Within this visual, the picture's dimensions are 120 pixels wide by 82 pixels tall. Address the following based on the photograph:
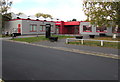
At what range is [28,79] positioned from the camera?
4742 mm

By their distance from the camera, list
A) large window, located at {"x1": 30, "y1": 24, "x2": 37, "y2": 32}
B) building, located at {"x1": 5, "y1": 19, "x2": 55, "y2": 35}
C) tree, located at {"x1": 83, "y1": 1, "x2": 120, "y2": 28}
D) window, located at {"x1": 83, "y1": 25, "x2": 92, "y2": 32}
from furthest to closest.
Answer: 1. window, located at {"x1": 83, "y1": 25, "x2": 92, "y2": 32}
2. large window, located at {"x1": 30, "y1": 24, "x2": 37, "y2": 32}
3. building, located at {"x1": 5, "y1": 19, "x2": 55, "y2": 35}
4. tree, located at {"x1": 83, "y1": 1, "x2": 120, "y2": 28}

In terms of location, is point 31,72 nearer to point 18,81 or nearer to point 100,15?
point 18,81

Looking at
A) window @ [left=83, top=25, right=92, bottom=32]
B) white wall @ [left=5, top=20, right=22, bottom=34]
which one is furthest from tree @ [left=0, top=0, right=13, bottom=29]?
window @ [left=83, top=25, right=92, bottom=32]

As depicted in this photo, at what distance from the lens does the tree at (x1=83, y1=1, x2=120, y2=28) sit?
2031 centimetres

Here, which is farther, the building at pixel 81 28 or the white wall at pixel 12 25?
the white wall at pixel 12 25

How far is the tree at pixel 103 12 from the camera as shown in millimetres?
20312

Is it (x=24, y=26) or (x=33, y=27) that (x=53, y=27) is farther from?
(x=24, y=26)

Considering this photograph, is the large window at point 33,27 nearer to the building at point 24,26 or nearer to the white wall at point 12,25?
the building at point 24,26

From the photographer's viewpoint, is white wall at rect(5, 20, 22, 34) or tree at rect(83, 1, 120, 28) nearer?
tree at rect(83, 1, 120, 28)

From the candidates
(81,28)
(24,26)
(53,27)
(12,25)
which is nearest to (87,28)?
(81,28)

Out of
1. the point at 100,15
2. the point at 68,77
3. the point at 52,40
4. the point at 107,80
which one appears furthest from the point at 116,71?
the point at 100,15

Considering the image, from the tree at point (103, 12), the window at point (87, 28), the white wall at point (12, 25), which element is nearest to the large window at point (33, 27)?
the white wall at point (12, 25)

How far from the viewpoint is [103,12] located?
2108 cm

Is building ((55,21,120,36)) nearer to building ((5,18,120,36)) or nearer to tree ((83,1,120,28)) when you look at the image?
building ((5,18,120,36))
